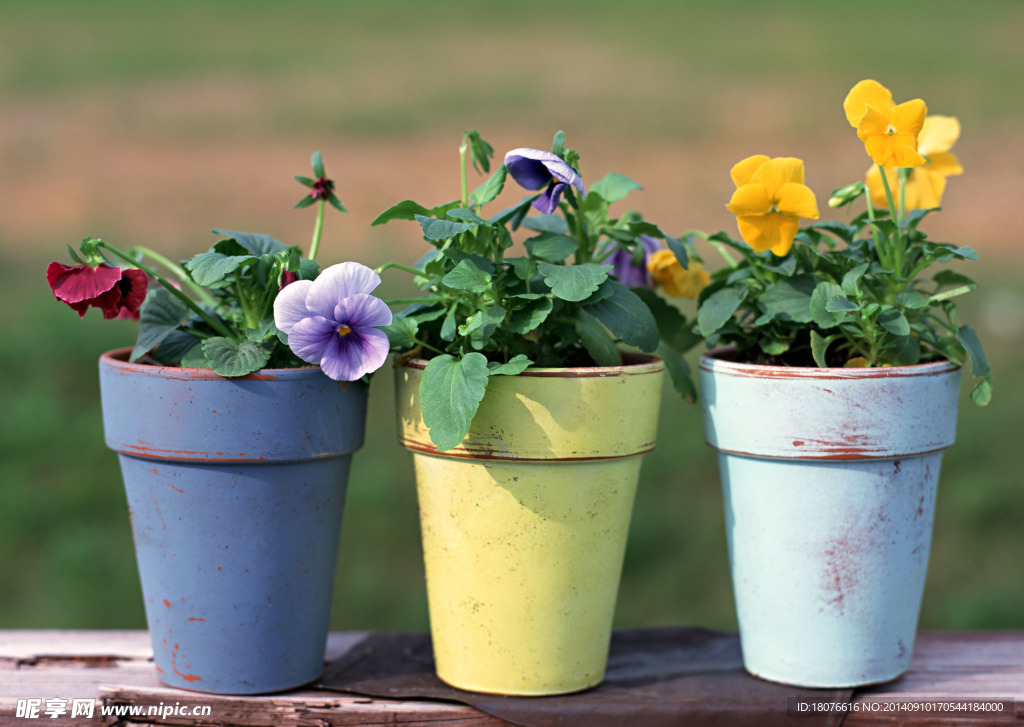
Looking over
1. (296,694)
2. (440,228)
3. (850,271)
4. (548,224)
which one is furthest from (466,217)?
(296,694)

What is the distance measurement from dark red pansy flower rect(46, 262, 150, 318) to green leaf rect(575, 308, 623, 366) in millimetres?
517

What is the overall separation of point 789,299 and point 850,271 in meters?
0.08

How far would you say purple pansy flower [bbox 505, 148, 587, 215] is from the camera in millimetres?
1198

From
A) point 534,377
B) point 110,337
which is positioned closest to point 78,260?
point 534,377

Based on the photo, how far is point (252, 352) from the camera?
122 cm

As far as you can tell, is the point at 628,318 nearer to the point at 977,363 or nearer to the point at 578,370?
the point at 578,370

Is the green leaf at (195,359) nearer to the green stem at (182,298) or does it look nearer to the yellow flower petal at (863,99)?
the green stem at (182,298)

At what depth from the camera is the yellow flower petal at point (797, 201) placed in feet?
4.15

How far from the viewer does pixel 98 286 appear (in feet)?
3.96

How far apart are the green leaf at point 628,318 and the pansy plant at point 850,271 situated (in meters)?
0.09

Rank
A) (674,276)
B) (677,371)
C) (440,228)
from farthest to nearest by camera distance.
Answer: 1. (674,276)
2. (677,371)
3. (440,228)

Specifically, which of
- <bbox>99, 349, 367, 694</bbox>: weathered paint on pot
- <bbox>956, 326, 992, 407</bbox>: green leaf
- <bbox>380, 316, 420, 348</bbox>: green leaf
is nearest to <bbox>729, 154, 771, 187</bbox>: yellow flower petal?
<bbox>956, 326, 992, 407</bbox>: green leaf

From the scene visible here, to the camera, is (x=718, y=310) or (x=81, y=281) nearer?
(x=81, y=281)

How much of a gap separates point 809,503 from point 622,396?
10.5 inches
